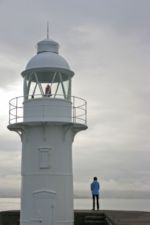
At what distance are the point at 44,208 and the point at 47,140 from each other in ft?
8.65

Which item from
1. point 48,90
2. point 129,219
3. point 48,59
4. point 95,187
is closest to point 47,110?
point 48,90

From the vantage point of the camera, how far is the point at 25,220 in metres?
19.1

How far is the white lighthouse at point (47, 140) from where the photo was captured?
61.8 ft

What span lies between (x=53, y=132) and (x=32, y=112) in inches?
46.0

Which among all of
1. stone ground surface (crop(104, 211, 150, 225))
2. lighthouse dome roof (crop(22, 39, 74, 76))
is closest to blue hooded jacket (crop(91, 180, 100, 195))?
stone ground surface (crop(104, 211, 150, 225))

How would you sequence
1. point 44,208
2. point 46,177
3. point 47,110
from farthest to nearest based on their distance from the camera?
1. point 47,110
2. point 46,177
3. point 44,208

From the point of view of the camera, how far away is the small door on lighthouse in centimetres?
1870

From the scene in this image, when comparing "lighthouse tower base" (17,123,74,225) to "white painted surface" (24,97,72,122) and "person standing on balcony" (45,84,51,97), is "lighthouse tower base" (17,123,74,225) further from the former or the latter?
"person standing on balcony" (45,84,51,97)

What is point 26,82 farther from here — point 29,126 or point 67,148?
point 67,148

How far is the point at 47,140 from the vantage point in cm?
1903

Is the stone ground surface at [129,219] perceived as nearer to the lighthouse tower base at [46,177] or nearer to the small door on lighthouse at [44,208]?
the lighthouse tower base at [46,177]

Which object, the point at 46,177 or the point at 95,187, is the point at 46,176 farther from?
the point at 95,187

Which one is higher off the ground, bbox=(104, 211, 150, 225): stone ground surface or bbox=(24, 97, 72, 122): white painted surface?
bbox=(24, 97, 72, 122): white painted surface

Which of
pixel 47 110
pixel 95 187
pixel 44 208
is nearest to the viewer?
pixel 44 208
